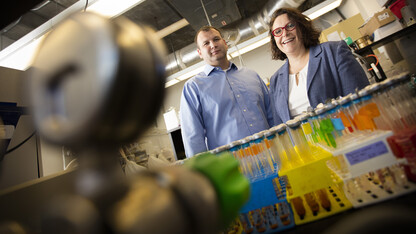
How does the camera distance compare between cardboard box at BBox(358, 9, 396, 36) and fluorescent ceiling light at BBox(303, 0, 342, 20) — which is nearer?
cardboard box at BBox(358, 9, 396, 36)

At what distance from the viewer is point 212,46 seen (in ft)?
5.60

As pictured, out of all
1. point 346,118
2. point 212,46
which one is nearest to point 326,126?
point 346,118

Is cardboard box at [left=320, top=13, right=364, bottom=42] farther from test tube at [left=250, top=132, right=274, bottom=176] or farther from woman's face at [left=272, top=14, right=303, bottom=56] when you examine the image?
test tube at [left=250, top=132, right=274, bottom=176]

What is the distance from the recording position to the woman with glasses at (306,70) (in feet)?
4.24

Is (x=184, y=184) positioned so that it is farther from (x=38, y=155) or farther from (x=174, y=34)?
(x=174, y=34)

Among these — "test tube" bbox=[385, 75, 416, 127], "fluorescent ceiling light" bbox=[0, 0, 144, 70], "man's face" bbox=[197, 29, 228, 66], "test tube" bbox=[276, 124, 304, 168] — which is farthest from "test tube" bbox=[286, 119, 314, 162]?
"fluorescent ceiling light" bbox=[0, 0, 144, 70]

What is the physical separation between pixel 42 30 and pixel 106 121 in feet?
8.61

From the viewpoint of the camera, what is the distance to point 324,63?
4.47ft

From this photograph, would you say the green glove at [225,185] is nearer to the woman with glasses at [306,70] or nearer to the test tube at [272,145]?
the test tube at [272,145]

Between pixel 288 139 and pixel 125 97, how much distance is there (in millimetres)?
718

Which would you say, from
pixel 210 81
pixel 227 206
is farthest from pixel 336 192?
pixel 210 81

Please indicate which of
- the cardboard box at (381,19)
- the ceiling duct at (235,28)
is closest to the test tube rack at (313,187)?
the ceiling duct at (235,28)

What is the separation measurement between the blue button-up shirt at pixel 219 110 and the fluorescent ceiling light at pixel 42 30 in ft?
3.41

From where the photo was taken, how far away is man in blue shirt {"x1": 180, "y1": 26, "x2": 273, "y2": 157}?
1.54 metres
